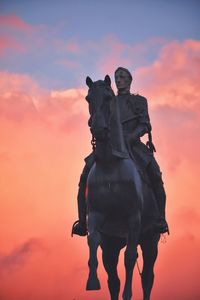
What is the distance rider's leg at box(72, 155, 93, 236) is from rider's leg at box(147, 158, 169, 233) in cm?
177

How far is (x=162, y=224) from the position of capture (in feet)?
84.0

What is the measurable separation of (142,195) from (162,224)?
61.3 inches

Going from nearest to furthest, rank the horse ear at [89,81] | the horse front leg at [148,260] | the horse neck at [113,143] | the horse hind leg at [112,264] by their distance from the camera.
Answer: the horse ear at [89,81] < the horse neck at [113,143] < the horse hind leg at [112,264] < the horse front leg at [148,260]

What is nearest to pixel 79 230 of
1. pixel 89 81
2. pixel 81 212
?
pixel 81 212

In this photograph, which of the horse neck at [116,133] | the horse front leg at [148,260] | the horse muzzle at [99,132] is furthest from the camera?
the horse front leg at [148,260]

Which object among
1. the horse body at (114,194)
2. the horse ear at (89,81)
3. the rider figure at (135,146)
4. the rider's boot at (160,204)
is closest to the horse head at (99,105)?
the horse ear at (89,81)

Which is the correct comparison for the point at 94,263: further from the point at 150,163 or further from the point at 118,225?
the point at 150,163

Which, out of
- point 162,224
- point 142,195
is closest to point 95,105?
point 142,195

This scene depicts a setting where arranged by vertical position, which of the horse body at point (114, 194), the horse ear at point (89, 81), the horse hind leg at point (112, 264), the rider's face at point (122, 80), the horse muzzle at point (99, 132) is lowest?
the horse hind leg at point (112, 264)

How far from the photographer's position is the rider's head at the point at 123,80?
26016 millimetres

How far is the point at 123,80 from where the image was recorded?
2612 cm

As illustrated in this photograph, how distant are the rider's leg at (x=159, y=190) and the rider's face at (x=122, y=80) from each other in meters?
2.26

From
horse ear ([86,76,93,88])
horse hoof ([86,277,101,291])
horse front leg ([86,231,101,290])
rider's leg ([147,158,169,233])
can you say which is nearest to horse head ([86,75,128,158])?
horse ear ([86,76,93,88])

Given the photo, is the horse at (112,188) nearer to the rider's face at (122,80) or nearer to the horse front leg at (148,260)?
the rider's face at (122,80)
